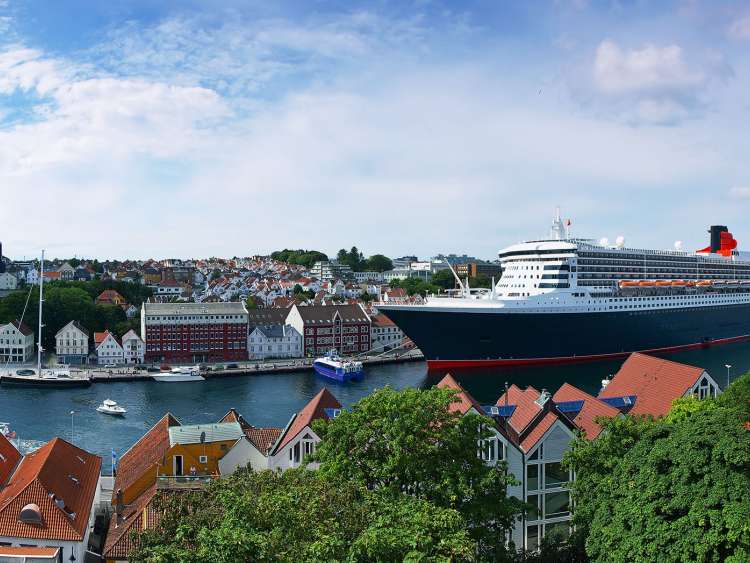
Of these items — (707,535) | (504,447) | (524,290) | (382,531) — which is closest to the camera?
(382,531)

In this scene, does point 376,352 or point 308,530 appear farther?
point 376,352

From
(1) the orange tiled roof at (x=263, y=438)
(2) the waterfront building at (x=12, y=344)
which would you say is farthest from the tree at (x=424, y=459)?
(2) the waterfront building at (x=12, y=344)

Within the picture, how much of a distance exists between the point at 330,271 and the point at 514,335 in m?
66.1

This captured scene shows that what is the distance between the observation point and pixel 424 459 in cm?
946

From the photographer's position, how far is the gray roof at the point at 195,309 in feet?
149

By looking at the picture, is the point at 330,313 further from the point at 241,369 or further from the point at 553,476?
the point at 553,476

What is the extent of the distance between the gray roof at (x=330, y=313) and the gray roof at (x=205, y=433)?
31006 mm

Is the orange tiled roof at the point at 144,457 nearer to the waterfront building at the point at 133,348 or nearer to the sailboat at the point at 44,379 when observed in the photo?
the sailboat at the point at 44,379

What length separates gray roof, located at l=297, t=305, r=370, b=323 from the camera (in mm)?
48344

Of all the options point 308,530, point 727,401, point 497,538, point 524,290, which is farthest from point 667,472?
point 524,290

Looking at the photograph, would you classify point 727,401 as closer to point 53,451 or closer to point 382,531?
point 382,531

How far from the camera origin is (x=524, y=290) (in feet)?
133

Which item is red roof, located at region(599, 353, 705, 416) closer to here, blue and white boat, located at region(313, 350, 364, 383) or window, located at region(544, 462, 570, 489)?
window, located at region(544, 462, 570, 489)

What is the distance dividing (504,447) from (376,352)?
35.8 m
